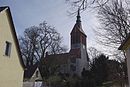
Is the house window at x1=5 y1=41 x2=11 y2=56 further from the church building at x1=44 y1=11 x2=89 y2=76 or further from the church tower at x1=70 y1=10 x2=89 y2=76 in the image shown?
the church tower at x1=70 y1=10 x2=89 y2=76

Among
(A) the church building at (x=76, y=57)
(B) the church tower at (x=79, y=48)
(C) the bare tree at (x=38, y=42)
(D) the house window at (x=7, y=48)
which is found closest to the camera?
(D) the house window at (x=7, y=48)

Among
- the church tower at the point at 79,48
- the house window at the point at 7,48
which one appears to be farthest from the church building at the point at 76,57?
the house window at the point at 7,48

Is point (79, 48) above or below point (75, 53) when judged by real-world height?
above

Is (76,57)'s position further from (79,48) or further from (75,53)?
(79,48)

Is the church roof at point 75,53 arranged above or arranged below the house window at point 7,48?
above

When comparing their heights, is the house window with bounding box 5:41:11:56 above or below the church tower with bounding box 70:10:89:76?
below

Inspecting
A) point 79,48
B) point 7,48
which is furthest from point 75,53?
point 7,48

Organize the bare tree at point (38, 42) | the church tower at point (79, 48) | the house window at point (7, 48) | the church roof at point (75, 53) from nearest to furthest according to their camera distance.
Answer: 1. the house window at point (7, 48)
2. the bare tree at point (38, 42)
3. the church tower at point (79, 48)
4. the church roof at point (75, 53)

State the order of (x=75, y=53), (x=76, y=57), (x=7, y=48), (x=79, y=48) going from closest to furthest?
(x=7, y=48)
(x=76, y=57)
(x=75, y=53)
(x=79, y=48)

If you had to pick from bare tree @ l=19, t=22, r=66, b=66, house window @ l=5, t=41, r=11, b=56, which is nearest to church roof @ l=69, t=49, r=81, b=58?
bare tree @ l=19, t=22, r=66, b=66

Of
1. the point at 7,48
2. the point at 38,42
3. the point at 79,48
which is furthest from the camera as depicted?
the point at 79,48

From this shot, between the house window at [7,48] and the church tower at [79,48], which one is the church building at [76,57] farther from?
the house window at [7,48]

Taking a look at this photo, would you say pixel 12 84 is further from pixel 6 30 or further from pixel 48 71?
pixel 48 71

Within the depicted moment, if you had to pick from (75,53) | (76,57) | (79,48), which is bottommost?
(76,57)
